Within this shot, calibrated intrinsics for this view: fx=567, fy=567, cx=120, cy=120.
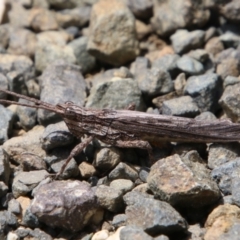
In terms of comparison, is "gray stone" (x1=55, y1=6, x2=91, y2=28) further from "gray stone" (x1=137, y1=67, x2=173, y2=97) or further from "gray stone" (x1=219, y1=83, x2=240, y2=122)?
"gray stone" (x1=219, y1=83, x2=240, y2=122)

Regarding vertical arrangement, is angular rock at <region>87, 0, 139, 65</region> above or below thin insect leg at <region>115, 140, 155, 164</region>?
above

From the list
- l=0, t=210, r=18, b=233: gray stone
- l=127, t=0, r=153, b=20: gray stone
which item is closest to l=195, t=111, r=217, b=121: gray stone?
l=0, t=210, r=18, b=233: gray stone

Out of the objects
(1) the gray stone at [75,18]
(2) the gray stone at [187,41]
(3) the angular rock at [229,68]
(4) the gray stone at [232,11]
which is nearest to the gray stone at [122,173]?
(3) the angular rock at [229,68]

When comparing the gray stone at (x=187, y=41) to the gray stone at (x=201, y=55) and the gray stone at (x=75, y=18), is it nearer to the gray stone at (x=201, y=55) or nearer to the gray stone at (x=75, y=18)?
the gray stone at (x=201, y=55)

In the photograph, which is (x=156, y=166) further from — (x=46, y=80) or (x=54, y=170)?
(x=46, y=80)

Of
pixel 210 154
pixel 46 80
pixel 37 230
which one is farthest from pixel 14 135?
pixel 210 154

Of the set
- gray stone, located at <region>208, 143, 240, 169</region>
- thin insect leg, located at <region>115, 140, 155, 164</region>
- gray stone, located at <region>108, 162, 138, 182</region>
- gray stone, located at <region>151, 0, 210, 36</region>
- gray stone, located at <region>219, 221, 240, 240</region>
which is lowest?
gray stone, located at <region>108, 162, 138, 182</region>
